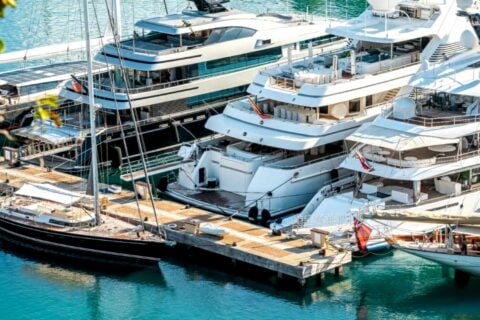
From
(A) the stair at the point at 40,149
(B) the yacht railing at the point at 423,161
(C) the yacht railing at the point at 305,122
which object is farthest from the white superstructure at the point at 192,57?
(B) the yacht railing at the point at 423,161

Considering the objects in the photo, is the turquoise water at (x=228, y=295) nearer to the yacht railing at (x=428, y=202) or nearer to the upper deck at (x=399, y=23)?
the yacht railing at (x=428, y=202)

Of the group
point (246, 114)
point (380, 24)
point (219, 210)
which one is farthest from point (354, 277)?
point (380, 24)

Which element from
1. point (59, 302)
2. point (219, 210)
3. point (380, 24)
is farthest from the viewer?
point (380, 24)

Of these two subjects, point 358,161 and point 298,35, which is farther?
point 298,35

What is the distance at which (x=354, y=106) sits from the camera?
133 ft

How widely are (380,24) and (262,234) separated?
11321mm

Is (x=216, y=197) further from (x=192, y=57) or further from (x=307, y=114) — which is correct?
(x=192, y=57)

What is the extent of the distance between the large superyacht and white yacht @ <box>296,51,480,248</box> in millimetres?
8240

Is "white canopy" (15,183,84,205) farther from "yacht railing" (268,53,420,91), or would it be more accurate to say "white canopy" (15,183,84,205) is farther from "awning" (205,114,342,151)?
"yacht railing" (268,53,420,91)

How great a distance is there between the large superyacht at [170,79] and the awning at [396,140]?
8.26 metres

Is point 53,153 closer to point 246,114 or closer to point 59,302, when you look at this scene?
point 246,114

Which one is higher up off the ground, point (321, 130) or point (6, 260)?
point (321, 130)

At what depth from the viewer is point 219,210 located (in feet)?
126

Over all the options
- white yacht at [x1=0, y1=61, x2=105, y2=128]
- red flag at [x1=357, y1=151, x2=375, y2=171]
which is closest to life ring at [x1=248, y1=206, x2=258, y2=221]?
red flag at [x1=357, y1=151, x2=375, y2=171]
